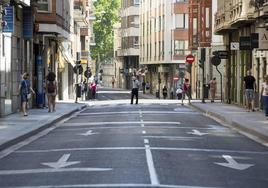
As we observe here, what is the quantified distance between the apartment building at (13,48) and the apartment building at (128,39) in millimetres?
77178

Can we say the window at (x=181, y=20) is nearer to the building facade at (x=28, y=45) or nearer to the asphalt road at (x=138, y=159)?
the building facade at (x=28, y=45)

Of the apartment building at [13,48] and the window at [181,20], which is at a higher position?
the window at [181,20]

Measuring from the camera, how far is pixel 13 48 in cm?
3472

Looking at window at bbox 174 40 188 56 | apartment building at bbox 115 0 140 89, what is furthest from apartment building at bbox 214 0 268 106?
apartment building at bbox 115 0 140 89

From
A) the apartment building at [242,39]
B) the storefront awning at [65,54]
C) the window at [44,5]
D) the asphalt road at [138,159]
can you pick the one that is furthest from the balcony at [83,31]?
the asphalt road at [138,159]

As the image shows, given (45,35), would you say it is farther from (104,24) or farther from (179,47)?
(104,24)

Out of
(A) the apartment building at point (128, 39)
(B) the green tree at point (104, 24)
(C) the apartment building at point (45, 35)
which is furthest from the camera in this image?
(B) the green tree at point (104, 24)

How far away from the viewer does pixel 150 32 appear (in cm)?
10362

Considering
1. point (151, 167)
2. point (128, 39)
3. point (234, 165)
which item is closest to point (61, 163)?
point (151, 167)

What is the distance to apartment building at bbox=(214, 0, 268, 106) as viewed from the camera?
112 ft

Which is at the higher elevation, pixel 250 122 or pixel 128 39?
pixel 128 39

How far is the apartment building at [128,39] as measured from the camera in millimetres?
120250

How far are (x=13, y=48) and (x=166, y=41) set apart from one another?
58.3 metres

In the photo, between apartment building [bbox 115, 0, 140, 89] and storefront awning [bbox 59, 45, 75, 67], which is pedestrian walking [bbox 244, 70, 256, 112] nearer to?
storefront awning [bbox 59, 45, 75, 67]
